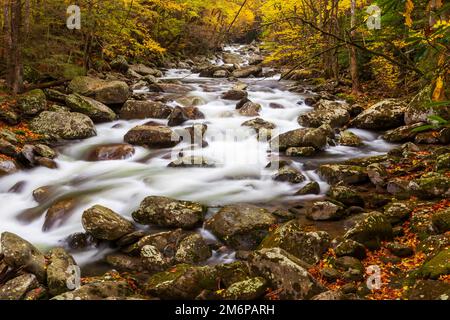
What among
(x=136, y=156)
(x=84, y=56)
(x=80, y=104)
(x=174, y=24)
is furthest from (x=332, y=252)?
(x=174, y=24)

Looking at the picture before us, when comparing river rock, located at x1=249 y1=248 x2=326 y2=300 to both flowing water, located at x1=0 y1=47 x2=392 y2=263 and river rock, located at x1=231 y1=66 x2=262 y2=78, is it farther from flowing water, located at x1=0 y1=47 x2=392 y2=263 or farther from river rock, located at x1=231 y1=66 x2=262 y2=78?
river rock, located at x1=231 y1=66 x2=262 y2=78

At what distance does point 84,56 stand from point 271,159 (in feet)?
32.2

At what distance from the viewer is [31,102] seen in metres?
11.9

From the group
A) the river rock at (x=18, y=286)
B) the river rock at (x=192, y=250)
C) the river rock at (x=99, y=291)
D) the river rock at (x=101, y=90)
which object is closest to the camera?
the river rock at (x=99, y=291)

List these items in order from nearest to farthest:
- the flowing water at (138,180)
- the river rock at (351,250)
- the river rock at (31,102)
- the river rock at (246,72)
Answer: the river rock at (351,250)
the flowing water at (138,180)
the river rock at (31,102)
the river rock at (246,72)

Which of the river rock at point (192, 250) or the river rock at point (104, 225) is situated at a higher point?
the river rock at point (104, 225)

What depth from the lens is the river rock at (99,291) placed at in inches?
175

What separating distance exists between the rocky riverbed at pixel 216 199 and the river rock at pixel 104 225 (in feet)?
0.06

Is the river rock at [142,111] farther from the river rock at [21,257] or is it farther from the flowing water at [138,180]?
the river rock at [21,257]

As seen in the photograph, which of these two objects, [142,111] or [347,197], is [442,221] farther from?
[142,111]

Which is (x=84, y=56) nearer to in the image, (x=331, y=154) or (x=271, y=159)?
(x=271, y=159)

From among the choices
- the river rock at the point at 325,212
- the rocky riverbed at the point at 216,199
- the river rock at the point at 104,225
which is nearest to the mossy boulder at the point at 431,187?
the rocky riverbed at the point at 216,199

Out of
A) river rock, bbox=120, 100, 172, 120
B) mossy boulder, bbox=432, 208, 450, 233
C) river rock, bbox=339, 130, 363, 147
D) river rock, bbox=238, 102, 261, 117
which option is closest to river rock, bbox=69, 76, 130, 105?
river rock, bbox=120, 100, 172, 120

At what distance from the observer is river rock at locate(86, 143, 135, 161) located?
10.6m
